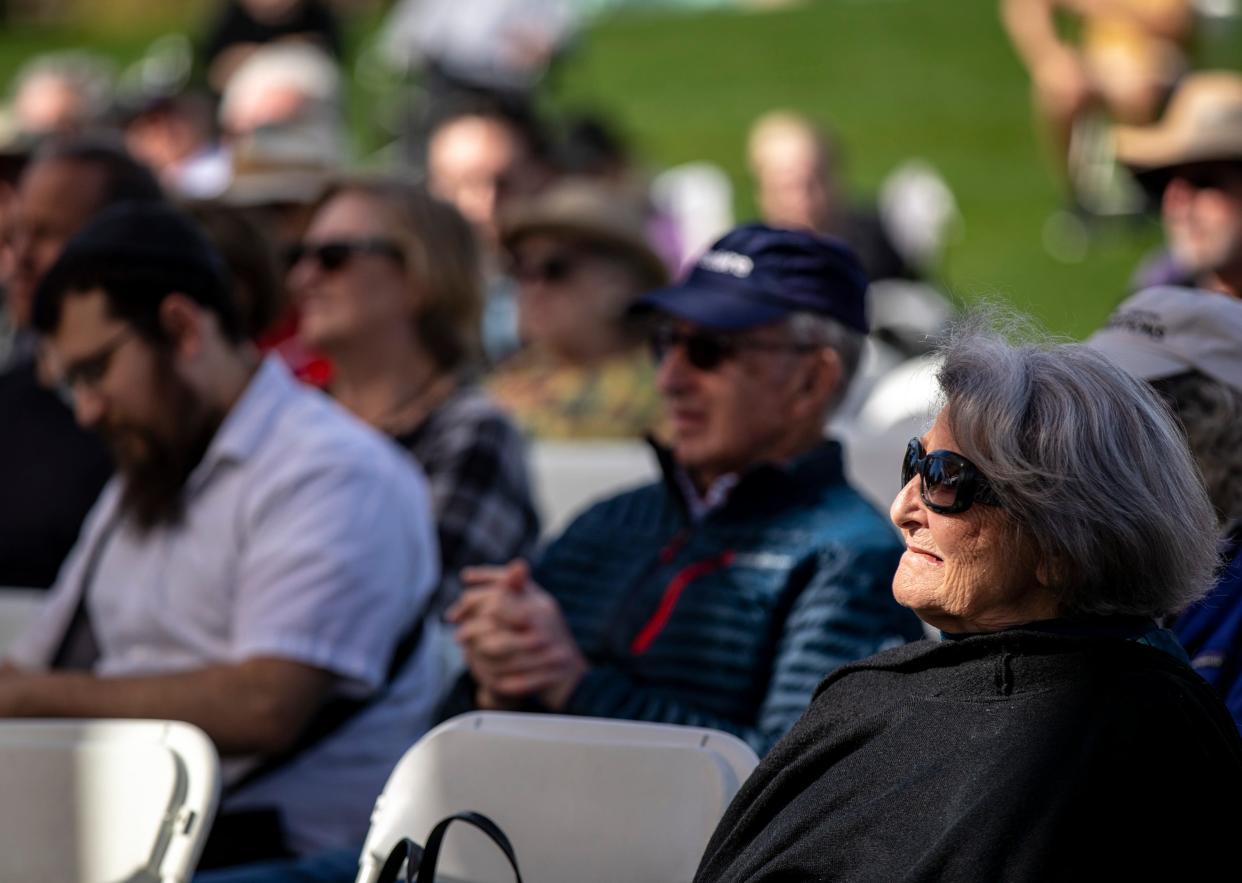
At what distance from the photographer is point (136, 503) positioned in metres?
3.44

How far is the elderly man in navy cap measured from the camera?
2.95 meters

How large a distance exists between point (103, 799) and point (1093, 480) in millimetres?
1594

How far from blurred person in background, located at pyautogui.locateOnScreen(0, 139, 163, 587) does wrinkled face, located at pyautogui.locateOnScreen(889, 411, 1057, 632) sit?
8.47ft

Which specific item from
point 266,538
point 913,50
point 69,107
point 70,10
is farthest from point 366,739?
point 70,10

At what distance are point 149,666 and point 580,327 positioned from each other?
2.24 metres

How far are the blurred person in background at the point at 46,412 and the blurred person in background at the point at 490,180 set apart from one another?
2.27 m

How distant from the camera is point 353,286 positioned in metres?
4.43

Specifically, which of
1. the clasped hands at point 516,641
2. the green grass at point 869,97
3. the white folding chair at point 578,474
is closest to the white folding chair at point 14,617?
the clasped hands at point 516,641

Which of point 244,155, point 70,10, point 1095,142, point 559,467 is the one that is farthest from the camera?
point 70,10

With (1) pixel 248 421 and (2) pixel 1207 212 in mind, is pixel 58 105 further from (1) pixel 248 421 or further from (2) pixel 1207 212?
(2) pixel 1207 212

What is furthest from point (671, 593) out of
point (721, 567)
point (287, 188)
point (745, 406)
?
point (287, 188)

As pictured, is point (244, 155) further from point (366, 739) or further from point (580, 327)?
point (366, 739)

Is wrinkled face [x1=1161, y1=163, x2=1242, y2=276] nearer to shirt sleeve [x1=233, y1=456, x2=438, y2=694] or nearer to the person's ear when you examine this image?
shirt sleeve [x1=233, y1=456, x2=438, y2=694]

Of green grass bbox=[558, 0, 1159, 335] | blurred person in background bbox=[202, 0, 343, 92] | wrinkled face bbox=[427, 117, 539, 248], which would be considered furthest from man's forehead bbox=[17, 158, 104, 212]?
blurred person in background bbox=[202, 0, 343, 92]
